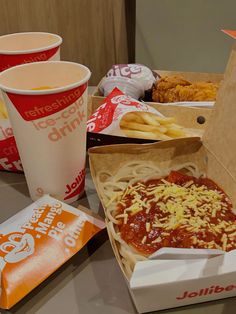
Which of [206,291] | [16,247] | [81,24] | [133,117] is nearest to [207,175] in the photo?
[133,117]

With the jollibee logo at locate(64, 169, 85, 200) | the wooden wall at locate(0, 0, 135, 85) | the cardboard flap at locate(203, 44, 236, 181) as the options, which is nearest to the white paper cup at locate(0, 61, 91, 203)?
the jollibee logo at locate(64, 169, 85, 200)

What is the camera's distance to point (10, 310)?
2.20 feet

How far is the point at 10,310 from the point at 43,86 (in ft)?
1.70

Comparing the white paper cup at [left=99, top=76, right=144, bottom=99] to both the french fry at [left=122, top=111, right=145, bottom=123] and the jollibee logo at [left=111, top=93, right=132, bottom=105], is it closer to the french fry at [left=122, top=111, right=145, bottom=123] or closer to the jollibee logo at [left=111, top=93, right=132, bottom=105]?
the jollibee logo at [left=111, top=93, right=132, bottom=105]

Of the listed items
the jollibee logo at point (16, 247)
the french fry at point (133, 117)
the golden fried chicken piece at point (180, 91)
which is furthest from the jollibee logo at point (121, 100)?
the jollibee logo at point (16, 247)

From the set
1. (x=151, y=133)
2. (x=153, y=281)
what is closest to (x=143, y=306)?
(x=153, y=281)

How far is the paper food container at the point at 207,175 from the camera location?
61 cm

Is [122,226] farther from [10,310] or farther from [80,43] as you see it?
[80,43]

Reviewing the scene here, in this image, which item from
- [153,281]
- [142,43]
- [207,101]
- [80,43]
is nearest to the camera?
[153,281]

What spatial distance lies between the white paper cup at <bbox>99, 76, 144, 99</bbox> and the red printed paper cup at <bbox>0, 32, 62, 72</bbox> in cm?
30

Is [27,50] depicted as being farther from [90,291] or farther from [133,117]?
[90,291]

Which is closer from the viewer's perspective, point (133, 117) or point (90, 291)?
point (90, 291)

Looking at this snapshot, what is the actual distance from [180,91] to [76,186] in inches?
25.4

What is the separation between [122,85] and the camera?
1.34m
